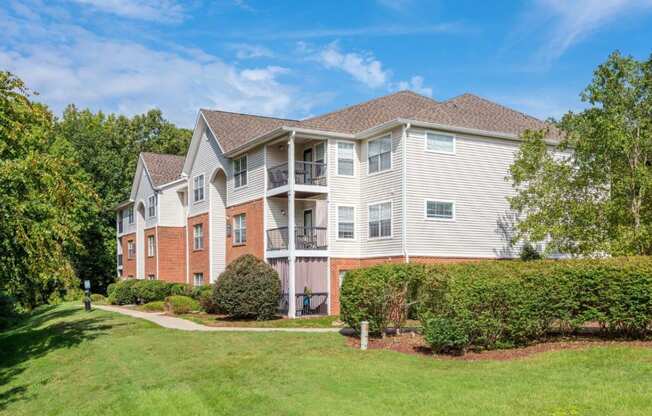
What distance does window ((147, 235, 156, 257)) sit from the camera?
42787 millimetres

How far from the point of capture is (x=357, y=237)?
91.0 feet

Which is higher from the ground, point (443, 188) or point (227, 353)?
point (443, 188)

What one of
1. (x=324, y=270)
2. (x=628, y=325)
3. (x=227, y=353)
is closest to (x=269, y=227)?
(x=324, y=270)

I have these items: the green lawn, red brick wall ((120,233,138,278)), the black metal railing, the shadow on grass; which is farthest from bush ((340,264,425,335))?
red brick wall ((120,233,138,278))

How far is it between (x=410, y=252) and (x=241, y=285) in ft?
20.4

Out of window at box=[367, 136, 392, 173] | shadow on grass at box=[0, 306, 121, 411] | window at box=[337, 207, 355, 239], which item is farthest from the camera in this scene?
window at box=[337, 207, 355, 239]

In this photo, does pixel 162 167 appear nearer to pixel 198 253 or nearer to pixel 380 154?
pixel 198 253

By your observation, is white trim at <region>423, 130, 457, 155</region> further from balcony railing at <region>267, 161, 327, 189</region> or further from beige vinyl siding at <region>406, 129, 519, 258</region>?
balcony railing at <region>267, 161, 327, 189</region>

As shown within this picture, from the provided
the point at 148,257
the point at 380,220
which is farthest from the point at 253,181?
the point at 148,257

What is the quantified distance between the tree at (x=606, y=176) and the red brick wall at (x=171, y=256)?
77.9ft

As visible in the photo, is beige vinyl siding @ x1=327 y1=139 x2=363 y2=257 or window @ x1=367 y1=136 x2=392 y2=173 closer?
window @ x1=367 y1=136 x2=392 y2=173

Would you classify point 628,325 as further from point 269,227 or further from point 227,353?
point 269,227

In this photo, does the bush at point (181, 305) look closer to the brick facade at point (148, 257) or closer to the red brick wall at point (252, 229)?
the red brick wall at point (252, 229)

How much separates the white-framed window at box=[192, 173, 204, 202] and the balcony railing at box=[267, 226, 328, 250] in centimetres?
858
